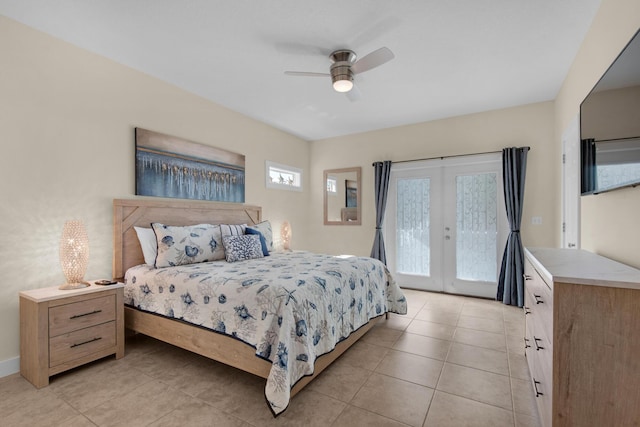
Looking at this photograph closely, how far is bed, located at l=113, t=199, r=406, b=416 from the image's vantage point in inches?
72.1

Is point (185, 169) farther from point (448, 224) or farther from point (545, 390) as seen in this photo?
point (448, 224)

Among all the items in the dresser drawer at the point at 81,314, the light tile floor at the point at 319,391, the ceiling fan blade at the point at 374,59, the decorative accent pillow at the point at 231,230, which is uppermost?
the ceiling fan blade at the point at 374,59

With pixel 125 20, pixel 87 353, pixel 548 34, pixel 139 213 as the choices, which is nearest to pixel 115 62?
pixel 125 20

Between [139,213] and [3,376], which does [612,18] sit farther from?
[3,376]

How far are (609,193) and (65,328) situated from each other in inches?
158

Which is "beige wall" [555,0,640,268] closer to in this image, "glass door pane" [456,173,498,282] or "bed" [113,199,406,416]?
"glass door pane" [456,173,498,282]

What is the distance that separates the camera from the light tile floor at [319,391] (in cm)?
175

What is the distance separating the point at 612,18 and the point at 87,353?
4473mm

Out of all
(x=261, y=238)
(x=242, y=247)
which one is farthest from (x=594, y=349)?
(x=261, y=238)

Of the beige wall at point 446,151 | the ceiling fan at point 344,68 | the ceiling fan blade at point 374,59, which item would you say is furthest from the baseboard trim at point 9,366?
the beige wall at point 446,151

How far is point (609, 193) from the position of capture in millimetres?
1959

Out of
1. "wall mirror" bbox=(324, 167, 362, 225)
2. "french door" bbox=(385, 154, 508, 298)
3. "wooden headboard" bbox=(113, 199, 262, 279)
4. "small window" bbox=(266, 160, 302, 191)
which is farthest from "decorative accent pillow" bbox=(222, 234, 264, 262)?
"french door" bbox=(385, 154, 508, 298)

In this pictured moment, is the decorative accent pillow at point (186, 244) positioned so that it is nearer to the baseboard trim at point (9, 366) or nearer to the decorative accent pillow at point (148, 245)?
the decorative accent pillow at point (148, 245)

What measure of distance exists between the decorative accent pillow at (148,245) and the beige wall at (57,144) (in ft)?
0.89
